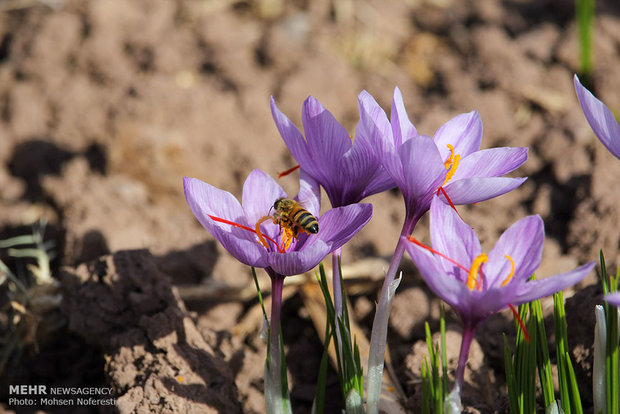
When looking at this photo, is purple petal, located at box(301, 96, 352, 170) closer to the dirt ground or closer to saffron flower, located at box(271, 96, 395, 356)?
saffron flower, located at box(271, 96, 395, 356)

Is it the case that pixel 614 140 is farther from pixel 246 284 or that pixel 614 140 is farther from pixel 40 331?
pixel 40 331

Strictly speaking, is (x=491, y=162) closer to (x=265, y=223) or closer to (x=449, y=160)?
(x=449, y=160)

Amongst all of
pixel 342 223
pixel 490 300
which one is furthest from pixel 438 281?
pixel 342 223

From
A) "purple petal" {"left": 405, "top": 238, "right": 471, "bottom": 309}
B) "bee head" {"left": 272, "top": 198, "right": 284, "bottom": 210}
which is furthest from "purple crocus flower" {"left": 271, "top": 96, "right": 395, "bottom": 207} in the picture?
"purple petal" {"left": 405, "top": 238, "right": 471, "bottom": 309}

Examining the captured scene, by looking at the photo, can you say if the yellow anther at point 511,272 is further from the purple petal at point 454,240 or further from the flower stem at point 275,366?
the flower stem at point 275,366


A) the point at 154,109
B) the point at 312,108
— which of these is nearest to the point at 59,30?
the point at 154,109

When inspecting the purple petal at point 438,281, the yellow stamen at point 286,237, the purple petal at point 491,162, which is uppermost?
the purple petal at point 491,162

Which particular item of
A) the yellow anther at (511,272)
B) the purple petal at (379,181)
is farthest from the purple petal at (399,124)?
the yellow anther at (511,272)
